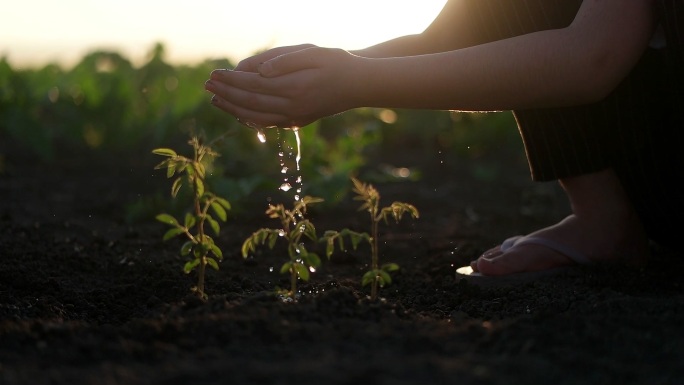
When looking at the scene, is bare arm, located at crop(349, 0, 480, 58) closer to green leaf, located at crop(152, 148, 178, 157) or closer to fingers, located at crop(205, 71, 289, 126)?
fingers, located at crop(205, 71, 289, 126)

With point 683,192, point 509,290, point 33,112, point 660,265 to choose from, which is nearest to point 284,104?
point 509,290

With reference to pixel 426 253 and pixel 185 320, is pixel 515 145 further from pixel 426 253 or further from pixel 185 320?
pixel 185 320

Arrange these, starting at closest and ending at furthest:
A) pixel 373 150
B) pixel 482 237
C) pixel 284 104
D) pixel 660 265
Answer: pixel 284 104, pixel 660 265, pixel 482 237, pixel 373 150

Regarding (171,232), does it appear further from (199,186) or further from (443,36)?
(443,36)

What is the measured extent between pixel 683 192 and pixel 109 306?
5.41 feet

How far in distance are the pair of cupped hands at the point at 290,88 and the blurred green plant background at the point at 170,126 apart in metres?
2.81

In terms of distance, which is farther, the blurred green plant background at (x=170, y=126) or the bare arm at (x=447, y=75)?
the blurred green plant background at (x=170, y=126)

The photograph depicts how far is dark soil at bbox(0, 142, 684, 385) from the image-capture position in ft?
5.17

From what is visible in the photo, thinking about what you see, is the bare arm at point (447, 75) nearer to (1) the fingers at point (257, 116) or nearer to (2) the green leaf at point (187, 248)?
(1) the fingers at point (257, 116)

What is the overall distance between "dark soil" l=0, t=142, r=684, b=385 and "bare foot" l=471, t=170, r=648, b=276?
0.08 metres

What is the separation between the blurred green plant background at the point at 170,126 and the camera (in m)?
5.95

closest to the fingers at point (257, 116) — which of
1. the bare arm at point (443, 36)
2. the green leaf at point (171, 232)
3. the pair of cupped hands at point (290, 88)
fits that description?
the pair of cupped hands at point (290, 88)

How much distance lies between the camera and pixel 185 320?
1.89 meters

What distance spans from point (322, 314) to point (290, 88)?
1.76 ft
